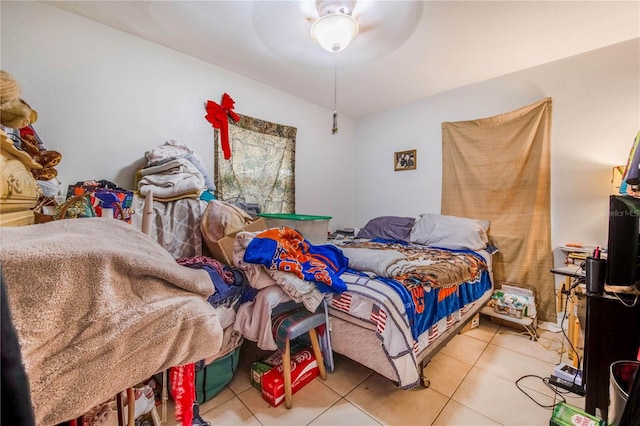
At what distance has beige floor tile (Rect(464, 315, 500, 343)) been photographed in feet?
7.32

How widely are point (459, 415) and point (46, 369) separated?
1.76m

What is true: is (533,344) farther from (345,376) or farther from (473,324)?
(345,376)

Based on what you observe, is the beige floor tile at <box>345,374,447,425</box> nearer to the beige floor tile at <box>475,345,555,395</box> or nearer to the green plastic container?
the beige floor tile at <box>475,345,555,395</box>

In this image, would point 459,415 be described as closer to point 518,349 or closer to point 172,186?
point 518,349

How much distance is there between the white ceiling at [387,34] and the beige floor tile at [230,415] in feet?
8.24

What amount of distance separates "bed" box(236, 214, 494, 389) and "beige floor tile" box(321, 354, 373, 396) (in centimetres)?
21

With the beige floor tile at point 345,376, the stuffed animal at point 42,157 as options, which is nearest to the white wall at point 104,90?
the stuffed animal at point 42,157

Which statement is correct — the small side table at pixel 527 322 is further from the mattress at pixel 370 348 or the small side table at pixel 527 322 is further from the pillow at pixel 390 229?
the pillow at pixel 390 229

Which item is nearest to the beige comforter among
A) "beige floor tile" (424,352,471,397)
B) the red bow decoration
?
"beige floor tile" (424,352,471,397)

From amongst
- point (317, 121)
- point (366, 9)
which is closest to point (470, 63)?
Answer: point (366, 9)

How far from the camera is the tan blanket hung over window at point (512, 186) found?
2496mm

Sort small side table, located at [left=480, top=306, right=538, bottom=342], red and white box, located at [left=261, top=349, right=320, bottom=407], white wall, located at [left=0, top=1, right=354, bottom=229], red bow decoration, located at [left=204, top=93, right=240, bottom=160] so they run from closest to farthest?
1. red and white box, located at [left=261, top=349, right=320, bottom=407]
2. white wall, located at [left=0, top=1, right=354, bottom=229]
3. small side table, located at [left=480, top=306, right=538, bottom=342]
4. red bow decoration, located at [left=204, top=93, right=240, bottom=160]

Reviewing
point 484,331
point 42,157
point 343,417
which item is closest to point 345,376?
point 343,417

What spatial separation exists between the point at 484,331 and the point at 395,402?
4.56 ft
